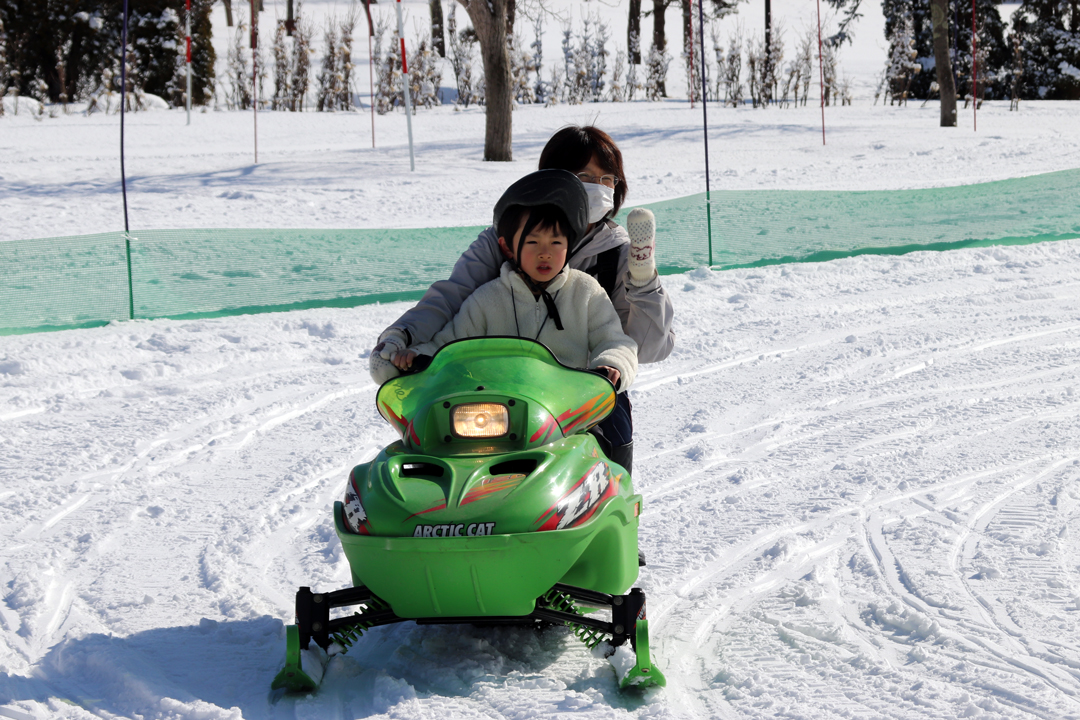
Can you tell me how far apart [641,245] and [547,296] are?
32 centimetres

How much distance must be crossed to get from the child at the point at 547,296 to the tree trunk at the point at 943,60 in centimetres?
1725

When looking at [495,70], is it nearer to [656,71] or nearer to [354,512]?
[656,71]

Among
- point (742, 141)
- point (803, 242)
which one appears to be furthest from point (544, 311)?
point (742, 141)

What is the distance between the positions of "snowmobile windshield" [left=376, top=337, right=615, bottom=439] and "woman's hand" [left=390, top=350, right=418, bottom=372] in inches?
1.3

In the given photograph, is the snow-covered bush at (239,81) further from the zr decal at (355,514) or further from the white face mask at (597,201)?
the zr decal at (355,514)

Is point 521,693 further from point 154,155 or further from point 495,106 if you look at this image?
point 154,155

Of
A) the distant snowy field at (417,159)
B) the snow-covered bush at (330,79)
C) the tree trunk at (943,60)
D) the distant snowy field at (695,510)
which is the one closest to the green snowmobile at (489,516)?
the distant snowy field at (695,510)

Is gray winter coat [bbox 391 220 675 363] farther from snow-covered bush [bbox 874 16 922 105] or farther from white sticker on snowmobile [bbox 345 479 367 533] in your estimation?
snow-covered bush [bbox 874 16 922 105]

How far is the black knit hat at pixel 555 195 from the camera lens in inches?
119

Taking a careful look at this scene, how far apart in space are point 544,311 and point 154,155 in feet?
47.7

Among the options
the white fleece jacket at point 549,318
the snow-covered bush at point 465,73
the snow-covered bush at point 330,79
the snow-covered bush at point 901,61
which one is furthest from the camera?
the snow-covered bush at point 901,61

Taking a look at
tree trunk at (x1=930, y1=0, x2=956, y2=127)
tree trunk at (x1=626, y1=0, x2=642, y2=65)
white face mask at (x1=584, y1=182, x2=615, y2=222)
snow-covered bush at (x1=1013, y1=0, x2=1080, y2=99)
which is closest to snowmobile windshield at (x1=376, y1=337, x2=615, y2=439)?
white face mask at (x1=584, y1=182, x2=615, y2=222)

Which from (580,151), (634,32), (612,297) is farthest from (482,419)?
(634,32)

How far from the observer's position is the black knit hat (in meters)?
3.01
